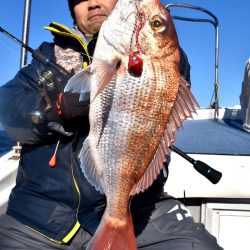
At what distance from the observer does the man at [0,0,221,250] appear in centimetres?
245

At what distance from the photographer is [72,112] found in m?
2.15

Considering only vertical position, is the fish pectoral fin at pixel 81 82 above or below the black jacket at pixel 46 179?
above

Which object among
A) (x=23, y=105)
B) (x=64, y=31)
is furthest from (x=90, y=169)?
(x=64, y=31)

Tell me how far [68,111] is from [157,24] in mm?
687

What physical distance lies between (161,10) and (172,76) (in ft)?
1.13

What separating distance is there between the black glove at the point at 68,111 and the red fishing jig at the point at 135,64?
41cm

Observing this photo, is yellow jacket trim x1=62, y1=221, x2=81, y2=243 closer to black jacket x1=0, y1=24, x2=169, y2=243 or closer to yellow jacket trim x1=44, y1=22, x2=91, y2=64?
black jacket x1=0, y1=24, x2=169, y2=243

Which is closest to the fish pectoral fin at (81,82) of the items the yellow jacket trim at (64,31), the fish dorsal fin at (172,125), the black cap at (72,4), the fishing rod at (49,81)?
the fishing rod at (49,81)

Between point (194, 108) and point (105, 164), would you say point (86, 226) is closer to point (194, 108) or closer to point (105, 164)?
point (105, 164)

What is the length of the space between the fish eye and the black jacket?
2.52 feet

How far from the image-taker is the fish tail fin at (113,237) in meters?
1.97

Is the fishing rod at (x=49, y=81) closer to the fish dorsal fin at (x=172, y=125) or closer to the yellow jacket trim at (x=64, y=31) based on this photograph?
the yellow jacket trim at (x=64, y=31)

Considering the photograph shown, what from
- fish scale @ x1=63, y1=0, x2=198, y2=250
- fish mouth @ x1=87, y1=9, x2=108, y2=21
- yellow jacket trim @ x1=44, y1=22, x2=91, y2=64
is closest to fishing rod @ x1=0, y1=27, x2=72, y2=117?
yellow jacket trim @ x1=44, y1=22, x2=91, y2=64

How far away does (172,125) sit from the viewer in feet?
6.36
